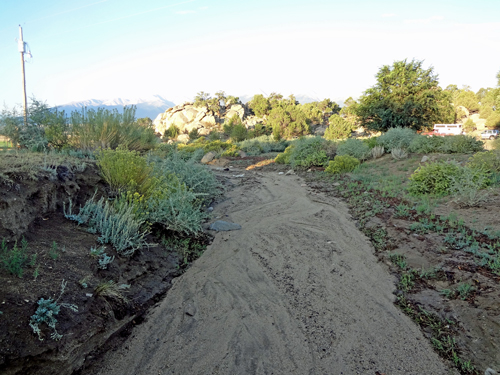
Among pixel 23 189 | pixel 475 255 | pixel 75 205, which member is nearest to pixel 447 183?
pixel 475 255

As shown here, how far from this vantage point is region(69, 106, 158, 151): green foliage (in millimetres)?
8344

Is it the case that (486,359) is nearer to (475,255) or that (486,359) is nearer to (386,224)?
(475,255)

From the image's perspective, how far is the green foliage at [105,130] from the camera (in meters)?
8.34

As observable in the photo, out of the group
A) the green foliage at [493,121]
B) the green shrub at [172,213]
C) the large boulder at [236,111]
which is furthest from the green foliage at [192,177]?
the large boulder at [236,111]

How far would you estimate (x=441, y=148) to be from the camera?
12.9 m

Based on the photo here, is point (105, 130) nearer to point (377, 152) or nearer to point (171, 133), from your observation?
point (377, 152)

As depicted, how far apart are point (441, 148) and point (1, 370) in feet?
47.6

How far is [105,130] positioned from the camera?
876cm

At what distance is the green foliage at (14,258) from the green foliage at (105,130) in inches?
173

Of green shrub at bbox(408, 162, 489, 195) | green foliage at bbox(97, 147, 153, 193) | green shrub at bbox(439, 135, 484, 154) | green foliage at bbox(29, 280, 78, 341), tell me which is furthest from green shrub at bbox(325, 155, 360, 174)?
green foliage at bbox(29, 280, 78, 341)

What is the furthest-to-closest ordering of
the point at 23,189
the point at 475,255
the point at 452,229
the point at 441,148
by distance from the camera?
1. the point at 441,148
2. the point at 452,229
3. the point at 475,255
4. the point at 23,189

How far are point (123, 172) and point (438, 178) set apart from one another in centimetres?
741

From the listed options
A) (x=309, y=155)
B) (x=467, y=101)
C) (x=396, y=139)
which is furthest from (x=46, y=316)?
(x=467, y=101)

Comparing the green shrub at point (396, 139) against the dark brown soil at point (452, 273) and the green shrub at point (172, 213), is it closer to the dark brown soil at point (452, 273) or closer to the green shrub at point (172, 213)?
the dark brown soil at point (452, 273)
